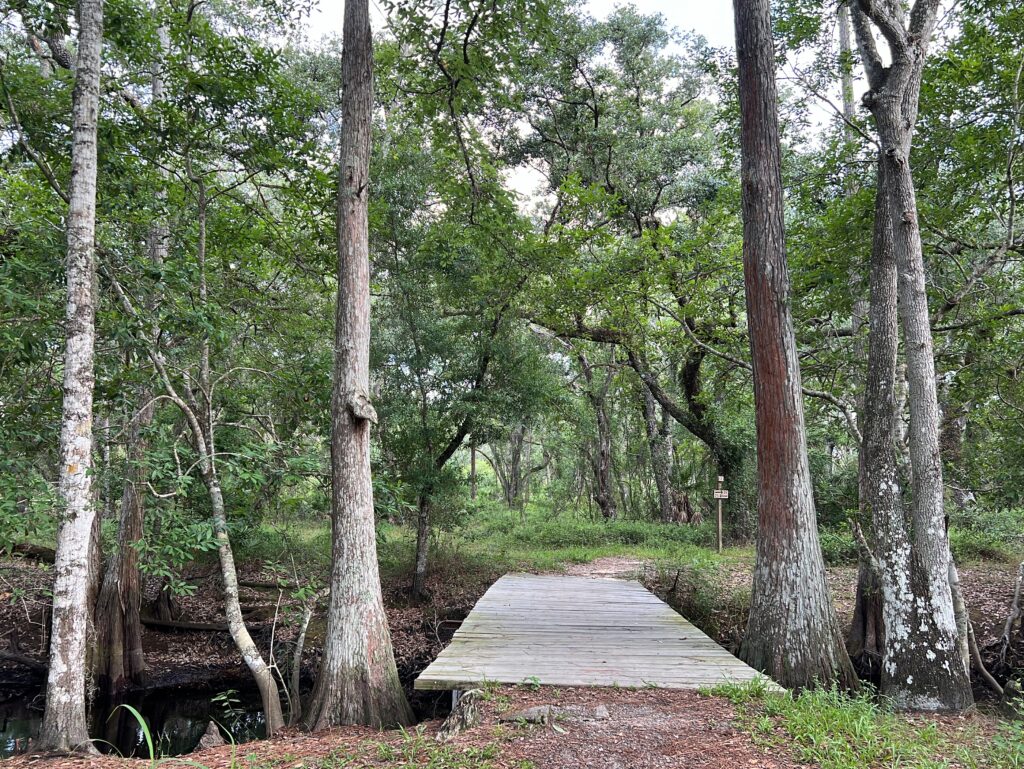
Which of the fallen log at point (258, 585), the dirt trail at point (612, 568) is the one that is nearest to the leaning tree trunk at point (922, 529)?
the dirt trail at point (612, 568)

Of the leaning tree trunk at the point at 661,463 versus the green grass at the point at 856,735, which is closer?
the green grass at the point at 856,735

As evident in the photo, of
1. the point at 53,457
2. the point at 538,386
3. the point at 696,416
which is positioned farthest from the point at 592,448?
the point at 53,457

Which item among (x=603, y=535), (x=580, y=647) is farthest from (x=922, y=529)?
(x=603, y=535)

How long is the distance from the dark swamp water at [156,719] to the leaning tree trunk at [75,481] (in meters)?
2.46

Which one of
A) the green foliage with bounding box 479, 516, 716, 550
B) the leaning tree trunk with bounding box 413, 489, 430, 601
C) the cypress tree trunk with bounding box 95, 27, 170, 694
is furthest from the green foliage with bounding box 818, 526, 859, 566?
the cypress tree trunk with bounding box 95, 27, 170, 694

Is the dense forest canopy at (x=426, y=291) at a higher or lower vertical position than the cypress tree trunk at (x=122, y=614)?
higher

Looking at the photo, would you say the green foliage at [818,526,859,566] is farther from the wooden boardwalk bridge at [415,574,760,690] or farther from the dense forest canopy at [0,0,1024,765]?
the wooden boardwalk bridge at [415,574,760,690]

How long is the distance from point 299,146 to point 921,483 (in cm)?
823

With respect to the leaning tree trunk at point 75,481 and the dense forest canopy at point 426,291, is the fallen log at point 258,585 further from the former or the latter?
the leaning tree trunk at point 75,481

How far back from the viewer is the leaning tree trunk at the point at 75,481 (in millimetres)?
4645

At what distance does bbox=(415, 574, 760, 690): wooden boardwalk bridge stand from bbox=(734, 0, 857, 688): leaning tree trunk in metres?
0.55

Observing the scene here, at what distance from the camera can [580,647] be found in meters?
5.91

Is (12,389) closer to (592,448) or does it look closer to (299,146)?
(299,146)

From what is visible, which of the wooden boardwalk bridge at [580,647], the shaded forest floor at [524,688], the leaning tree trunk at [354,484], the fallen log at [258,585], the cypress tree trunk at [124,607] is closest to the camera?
the shaded forest floor at [524,688]
